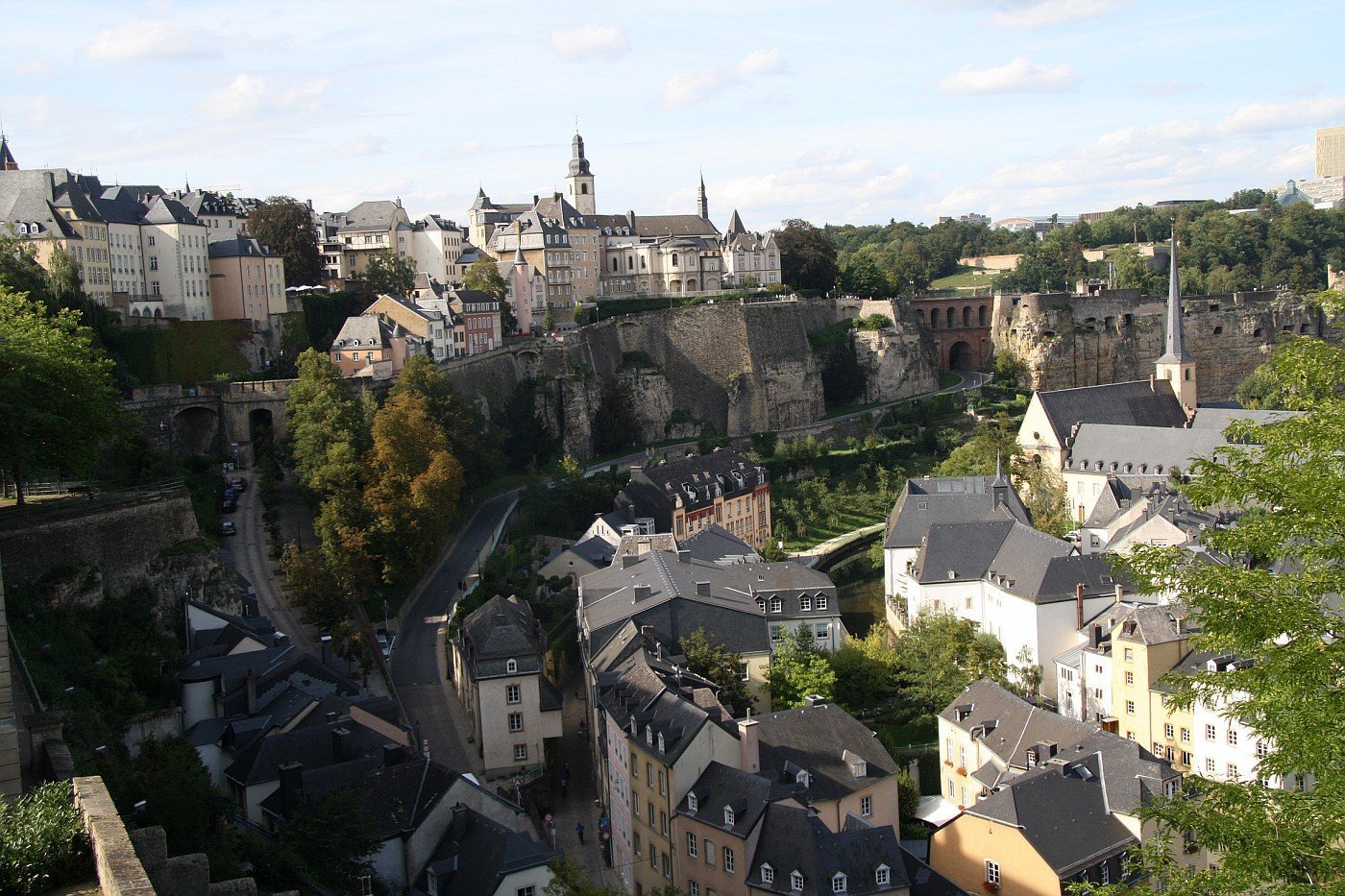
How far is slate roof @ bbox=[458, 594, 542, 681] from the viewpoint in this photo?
29.7m

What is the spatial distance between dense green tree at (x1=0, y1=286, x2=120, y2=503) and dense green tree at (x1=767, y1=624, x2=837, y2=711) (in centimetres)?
1659

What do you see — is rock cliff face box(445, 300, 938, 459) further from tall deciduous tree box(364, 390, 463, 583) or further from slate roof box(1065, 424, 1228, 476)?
slate roof box(1065, 424, 1228, 476)

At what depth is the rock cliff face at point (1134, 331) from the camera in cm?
8231

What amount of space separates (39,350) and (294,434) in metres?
13.6

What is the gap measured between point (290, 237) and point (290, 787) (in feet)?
128

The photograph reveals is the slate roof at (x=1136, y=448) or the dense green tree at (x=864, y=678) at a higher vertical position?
the slate roof at (x=1136, y=448)

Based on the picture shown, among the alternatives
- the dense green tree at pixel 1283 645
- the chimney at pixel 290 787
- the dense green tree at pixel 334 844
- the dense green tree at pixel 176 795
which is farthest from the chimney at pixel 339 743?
the dense green tree at pixel 1283 645

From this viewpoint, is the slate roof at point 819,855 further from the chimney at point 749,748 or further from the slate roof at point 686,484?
the slate roof at point 686,484

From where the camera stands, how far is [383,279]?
199ft

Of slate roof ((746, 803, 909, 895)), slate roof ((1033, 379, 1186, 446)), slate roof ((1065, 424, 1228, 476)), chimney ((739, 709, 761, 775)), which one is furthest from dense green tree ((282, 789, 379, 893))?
slate roof ((1033, 379, 1186, 446))

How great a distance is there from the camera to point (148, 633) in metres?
28.3

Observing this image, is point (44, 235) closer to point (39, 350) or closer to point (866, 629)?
point (39, 350)

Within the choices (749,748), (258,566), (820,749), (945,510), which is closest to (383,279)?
(258,566)

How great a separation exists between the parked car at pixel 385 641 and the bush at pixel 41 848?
2446 cm
